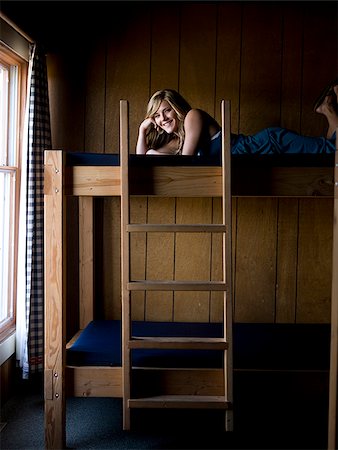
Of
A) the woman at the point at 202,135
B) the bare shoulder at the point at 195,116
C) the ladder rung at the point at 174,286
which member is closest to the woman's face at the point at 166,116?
the woman at the point at 202,135

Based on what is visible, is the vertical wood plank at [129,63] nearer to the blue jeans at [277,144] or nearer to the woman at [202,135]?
the woman at [202,135]

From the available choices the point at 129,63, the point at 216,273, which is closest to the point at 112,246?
the point at 216,273

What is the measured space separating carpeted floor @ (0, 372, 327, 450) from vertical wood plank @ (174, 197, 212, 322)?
0.78 metres

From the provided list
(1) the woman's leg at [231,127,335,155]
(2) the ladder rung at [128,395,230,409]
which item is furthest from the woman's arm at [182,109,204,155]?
(2) the ladder rung at [128,395,230,409]

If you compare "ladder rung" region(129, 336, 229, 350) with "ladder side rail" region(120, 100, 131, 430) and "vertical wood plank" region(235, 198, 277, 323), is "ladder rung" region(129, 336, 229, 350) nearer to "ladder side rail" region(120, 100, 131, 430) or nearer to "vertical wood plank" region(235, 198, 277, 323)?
"ladder side rail" region(120, 100, 131, 430)

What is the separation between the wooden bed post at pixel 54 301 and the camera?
2.83 m

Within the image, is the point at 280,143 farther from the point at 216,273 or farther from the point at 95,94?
the point at 95,94

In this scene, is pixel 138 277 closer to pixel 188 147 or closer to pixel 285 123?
pixel 188 147

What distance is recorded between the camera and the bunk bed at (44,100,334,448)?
281cm

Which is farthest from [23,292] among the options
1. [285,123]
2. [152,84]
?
[285,123]

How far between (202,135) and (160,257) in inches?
44.9

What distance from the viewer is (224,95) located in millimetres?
4000

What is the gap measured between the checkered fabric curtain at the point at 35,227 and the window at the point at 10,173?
0.47ft

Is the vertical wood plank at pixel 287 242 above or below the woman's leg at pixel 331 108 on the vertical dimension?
below
